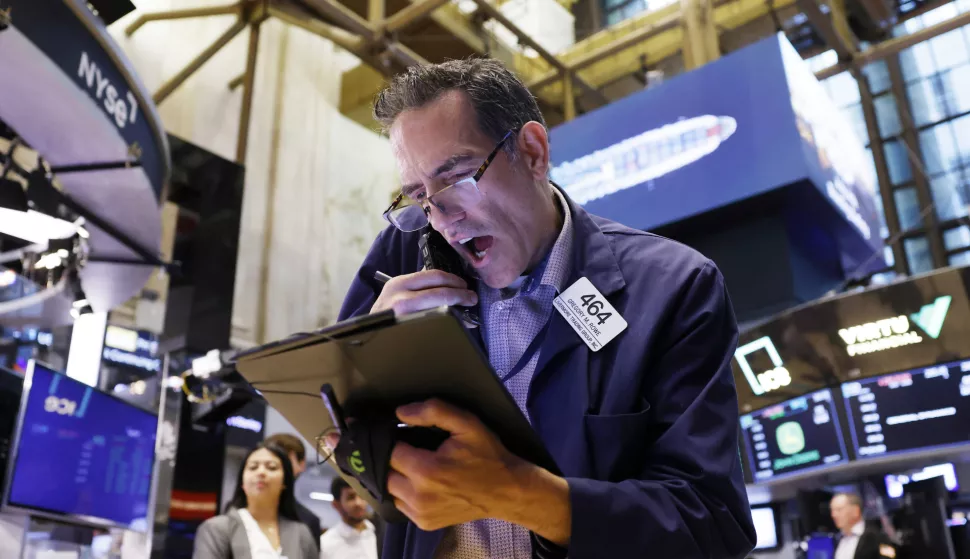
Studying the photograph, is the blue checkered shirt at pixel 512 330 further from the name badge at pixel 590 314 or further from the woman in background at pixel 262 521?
the woman in background at pixel 262 521

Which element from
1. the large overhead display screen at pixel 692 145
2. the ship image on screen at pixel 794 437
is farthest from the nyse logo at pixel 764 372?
the large overhead display screen at pixel 692 145

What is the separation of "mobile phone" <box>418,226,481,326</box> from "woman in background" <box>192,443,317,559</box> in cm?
263

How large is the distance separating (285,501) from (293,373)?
317 cm

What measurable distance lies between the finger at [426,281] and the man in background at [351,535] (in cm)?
332

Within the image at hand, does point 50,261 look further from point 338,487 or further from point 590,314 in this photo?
point 590,314

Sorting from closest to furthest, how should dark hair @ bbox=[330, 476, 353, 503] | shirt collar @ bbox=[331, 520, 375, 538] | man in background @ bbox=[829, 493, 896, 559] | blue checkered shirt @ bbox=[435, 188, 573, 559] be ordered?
blue checkered shirt @ bbox=[435, 188, 573, 559]
shirt collar @ bbox=[331, 520, 375, 538]
dark hair @ bbox=[330, 476, 353, 503]
man in background @ bbox=[829, 493, 896, 559]

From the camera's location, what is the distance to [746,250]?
6535 mm

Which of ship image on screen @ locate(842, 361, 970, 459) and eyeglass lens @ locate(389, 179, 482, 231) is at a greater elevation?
ship image on screen @ locate(842, 361, 970, 459)

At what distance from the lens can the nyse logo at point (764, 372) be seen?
Result: 6852mm

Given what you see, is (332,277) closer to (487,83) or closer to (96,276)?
(96,276)

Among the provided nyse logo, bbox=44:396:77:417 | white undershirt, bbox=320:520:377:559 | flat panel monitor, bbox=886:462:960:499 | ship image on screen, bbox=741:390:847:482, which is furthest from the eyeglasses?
flat panel monitor, bbox=886:462:960:499

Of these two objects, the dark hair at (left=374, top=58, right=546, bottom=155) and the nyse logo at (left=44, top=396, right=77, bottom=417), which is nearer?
the dark hair at (left=374, top=58, right=546, bottom=155)

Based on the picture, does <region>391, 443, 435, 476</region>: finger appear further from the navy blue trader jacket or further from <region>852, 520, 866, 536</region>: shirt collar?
<region>852, 520, 866, 536</region>: shirt collar

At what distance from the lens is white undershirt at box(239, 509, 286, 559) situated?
366 cm
